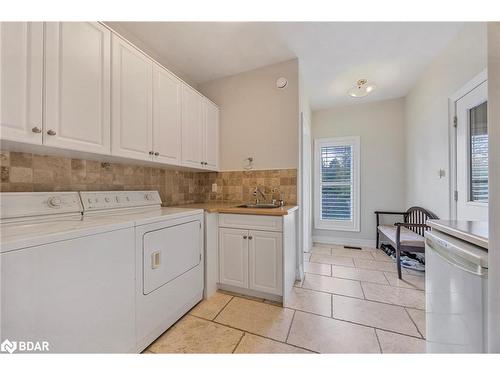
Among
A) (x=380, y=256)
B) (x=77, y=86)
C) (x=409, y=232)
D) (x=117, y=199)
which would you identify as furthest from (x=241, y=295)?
(x=409, y=232)

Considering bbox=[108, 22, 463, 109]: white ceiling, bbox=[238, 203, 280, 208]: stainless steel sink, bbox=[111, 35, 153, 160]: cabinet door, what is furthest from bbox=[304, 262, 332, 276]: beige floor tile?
bbox=[108, 22, 463, 109]: white ceiling

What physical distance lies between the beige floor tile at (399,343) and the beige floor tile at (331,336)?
2.0 inches

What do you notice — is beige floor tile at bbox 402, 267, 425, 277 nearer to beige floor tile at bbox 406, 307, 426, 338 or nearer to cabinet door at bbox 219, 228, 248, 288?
beige floor tile at bbox 406, 307, 426, 338

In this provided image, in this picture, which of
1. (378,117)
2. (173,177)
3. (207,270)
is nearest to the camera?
(207,270)

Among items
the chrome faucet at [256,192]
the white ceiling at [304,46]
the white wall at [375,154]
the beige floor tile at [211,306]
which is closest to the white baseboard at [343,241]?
the white wall at [375,154]

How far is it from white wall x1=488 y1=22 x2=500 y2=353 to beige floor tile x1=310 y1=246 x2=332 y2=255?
2.75 m

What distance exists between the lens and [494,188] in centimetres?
64

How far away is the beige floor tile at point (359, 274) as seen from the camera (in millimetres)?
2303

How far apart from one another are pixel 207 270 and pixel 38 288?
4.13 ft

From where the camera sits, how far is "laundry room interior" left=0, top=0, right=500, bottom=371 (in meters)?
0.87

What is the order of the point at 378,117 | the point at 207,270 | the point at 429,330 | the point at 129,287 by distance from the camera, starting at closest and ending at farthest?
the point at 429,330 < the point at 129,287 < the point at 207,270 < the point at 378,117

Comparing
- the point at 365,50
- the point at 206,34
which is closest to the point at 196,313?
the point at 206,34

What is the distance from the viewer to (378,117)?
11.7 ft
